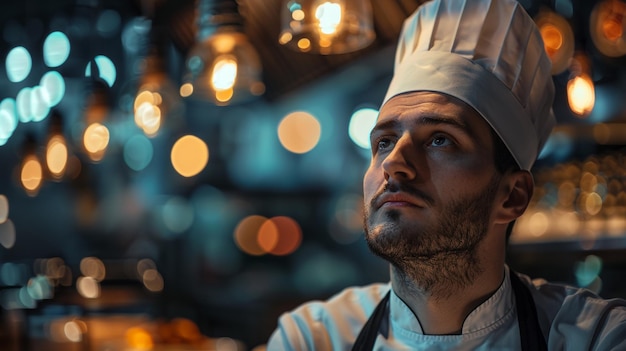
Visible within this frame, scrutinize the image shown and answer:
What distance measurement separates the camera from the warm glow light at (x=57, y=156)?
16.1ft

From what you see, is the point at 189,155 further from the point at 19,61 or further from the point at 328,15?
the point at 328,15

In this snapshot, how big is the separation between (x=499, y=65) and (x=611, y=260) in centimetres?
253

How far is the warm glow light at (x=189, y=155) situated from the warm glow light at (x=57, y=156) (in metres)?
6.86

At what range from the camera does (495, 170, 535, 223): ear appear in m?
2.13

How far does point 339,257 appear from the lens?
13344 millimetres

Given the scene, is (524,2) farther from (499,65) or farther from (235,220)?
(235,220)

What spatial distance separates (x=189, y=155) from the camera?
12180 millimetres

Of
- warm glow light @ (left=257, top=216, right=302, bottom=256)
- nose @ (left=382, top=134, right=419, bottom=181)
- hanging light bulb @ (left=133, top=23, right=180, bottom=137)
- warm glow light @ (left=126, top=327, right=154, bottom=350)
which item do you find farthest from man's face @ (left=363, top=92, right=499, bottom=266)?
warm glow light @ (left=257, top=216, right=302, bottom=256)

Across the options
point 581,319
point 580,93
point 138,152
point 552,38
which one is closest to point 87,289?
point 552,38

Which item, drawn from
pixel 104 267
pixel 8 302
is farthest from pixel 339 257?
pixel 8 302

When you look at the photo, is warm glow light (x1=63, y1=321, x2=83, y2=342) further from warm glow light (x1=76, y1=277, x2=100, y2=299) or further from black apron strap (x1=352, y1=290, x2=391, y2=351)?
black apron strap (x1=352, y1=290, x2=391, y2=351)

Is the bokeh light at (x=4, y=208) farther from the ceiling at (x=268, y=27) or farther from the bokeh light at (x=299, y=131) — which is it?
→ the ceiling at (x=268, y=27)

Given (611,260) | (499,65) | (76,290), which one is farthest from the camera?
(76,290)

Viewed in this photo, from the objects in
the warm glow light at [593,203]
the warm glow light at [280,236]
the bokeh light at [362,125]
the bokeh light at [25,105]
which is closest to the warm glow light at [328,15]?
the warm glow light at [593,203]
